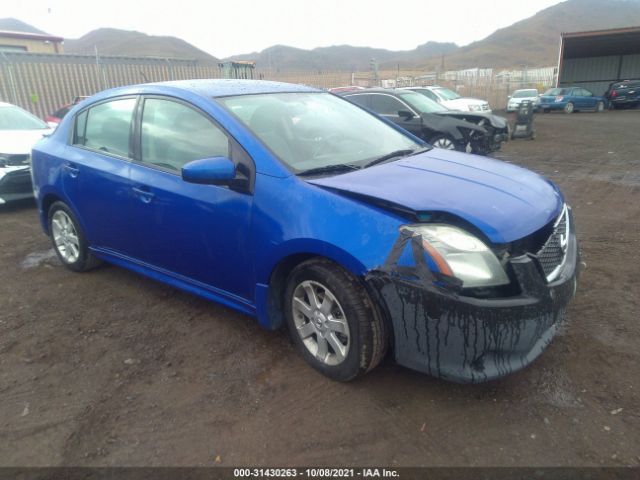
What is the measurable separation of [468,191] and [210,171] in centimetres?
144

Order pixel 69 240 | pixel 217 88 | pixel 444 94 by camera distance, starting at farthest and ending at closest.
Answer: pixel 444 94 < pixel 69 240 < pixel 217 88

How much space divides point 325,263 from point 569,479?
58.1 inches

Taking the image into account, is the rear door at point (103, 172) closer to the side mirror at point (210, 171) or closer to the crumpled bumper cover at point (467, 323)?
the side mirror at point (210, 171)

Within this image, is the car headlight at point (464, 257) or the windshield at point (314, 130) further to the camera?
the windshield at point (314, 130)

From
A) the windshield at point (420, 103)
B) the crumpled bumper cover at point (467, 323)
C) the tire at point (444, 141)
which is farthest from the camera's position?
the windshield at point (420, 103)

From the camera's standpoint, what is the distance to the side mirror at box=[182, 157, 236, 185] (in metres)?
2.82

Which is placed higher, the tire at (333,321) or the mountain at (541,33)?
the mountain at (541,33)

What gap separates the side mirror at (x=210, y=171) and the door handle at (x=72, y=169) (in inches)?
66.7

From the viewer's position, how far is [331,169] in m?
2.95

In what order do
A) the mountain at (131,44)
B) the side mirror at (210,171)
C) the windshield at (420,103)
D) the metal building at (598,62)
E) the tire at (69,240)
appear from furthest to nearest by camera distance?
the mountain at (131,44) → the metal building at (598,62) → the windshield at (420,103) → the tire at (69,240) → the side mirror at (210,171)

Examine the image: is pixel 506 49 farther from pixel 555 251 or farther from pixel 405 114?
pixel 555 251

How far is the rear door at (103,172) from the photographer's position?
3.68 meters

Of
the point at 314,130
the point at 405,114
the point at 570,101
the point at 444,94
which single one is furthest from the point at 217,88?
the point at 570,101

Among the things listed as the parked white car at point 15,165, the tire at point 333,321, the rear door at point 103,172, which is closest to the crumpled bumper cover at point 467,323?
the tire at point 333,321
